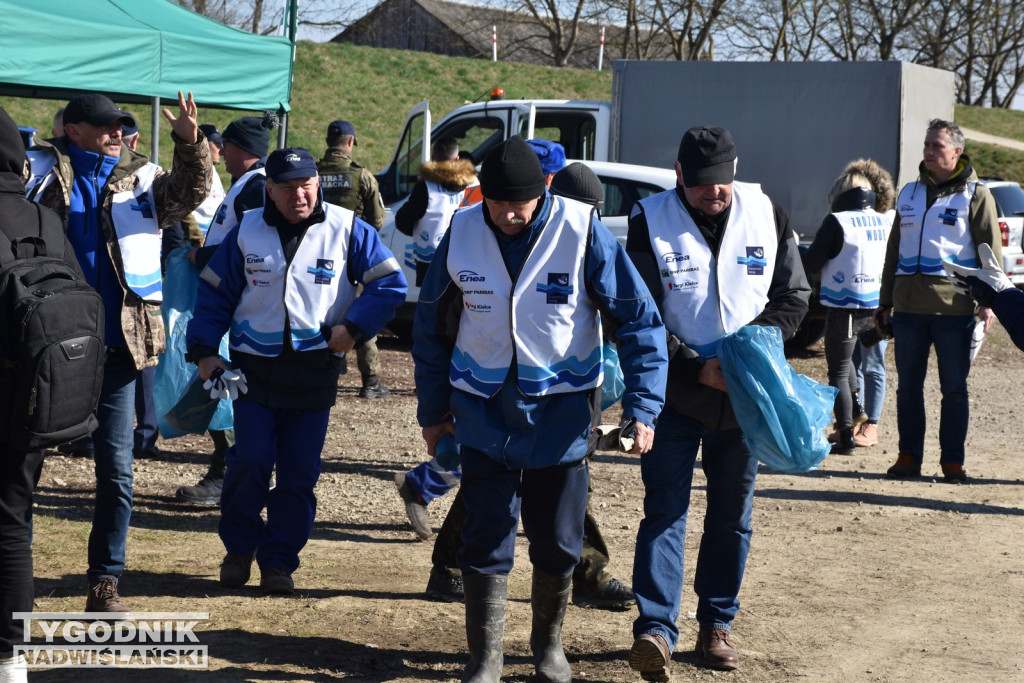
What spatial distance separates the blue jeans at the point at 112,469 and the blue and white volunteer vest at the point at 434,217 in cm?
353

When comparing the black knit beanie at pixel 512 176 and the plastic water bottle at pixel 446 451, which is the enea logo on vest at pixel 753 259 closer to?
the black knit beanie at pixel 512 176

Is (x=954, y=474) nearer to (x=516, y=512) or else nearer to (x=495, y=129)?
(x=516, y=512)

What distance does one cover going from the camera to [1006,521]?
675 cm

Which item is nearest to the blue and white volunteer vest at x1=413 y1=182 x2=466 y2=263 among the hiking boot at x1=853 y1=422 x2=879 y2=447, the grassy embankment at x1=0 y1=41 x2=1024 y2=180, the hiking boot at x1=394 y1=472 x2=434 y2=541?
the hiking boot at x1=394 y1=472 x2=434 y2=541

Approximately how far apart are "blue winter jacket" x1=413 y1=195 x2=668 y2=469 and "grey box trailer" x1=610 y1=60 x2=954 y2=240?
978 centimetres

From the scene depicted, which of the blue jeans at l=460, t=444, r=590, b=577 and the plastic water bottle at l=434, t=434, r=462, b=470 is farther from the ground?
the plastic water bottle at l=434, t=434, r=462, b=470

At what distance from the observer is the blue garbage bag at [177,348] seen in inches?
259

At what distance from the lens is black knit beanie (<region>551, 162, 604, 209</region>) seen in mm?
5133

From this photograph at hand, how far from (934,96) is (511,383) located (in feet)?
38.4

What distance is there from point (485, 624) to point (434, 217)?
14.5ft

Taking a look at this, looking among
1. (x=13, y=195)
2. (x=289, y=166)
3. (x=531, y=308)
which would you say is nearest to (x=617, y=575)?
(x=531, y=308)

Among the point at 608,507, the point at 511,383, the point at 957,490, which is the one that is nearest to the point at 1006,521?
the point at 957,490

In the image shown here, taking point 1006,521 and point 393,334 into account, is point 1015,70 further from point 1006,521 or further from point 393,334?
point 1006,521

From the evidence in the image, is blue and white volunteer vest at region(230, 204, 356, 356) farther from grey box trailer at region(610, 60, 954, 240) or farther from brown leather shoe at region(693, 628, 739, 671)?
grey box trailer at region(610, 60, 954, 240)
